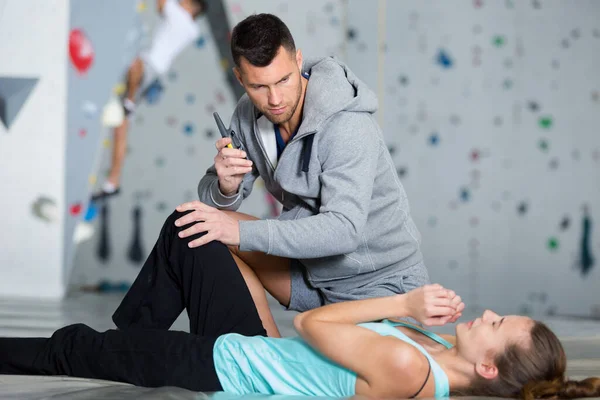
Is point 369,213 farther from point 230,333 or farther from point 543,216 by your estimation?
point 543,216

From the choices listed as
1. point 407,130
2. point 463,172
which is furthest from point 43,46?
point 463,172

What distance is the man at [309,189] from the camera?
5.86ft

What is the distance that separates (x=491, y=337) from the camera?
1.50 meters

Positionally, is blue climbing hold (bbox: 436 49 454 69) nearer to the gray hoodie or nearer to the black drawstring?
the gray hoodie

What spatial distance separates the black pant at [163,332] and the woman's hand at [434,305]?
1.49ft

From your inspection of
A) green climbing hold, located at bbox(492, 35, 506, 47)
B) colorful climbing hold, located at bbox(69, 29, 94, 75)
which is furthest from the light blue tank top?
green climbing hold, located at bbox(492, 35, 506, 47)

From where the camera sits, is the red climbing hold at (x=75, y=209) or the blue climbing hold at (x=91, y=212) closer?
the red climbing hold at (x=75, y=209)

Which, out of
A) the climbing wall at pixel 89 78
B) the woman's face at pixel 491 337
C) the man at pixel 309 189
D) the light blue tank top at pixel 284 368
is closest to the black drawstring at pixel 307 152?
the man at pixel 309 189

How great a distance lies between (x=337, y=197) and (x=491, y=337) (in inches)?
19.8

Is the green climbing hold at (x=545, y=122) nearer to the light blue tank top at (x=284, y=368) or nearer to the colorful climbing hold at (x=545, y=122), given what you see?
the colorful climbing hold at (x=545, y=122)

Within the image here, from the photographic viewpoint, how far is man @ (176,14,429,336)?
179cm

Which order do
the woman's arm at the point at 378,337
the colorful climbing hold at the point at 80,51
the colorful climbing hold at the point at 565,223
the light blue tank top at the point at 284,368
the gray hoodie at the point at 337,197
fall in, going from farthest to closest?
the colorful climbing hold at the point at 565,223 < the colorful climbing hold at the point at 80,51 < the gray hoodie at the point at 337,197 < the light blue tank top at the point at 284,368 < the woman's arm at the point at 378,337

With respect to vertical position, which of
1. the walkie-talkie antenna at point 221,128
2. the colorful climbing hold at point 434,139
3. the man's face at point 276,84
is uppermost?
the man's face at point 276,84

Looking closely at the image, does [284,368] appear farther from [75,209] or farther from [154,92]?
[154,92]
